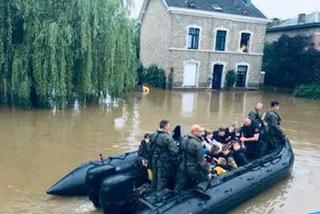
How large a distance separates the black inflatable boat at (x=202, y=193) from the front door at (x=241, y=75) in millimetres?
20306

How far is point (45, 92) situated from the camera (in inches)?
616

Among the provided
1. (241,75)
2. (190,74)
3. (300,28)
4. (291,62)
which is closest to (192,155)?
(190,74)

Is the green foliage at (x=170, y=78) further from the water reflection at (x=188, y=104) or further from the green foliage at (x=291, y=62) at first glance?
the green foliage at (x=291, y=62)

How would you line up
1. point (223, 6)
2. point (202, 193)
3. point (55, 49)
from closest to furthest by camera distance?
point (202, 193) < point (55, 49) < point (223, 6)

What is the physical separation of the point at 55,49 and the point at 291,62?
1903cm

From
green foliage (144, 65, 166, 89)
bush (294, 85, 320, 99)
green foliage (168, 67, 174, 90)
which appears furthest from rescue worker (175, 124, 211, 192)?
bush (294, 85, 320, 99)

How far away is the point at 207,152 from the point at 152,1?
21288 mm

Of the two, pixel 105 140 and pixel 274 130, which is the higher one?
pixel 274 130

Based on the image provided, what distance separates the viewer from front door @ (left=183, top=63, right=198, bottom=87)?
1075 inches

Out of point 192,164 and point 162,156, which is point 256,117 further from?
point 162,156

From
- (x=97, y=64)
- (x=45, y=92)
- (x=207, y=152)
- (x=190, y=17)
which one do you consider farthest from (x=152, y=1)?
(x=207, y=152)

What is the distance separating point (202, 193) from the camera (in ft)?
22.6

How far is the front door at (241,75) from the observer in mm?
29186

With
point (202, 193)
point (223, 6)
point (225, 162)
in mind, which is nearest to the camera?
point (202, 193)
